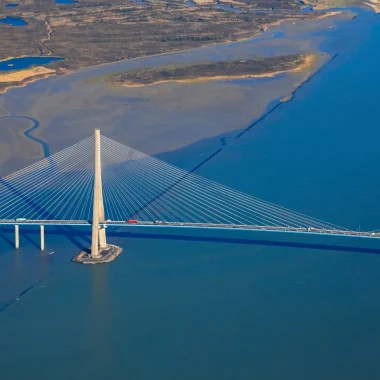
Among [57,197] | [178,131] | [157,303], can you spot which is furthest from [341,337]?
[178,131]

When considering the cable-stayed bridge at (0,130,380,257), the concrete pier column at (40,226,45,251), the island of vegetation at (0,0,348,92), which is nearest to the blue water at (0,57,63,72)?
the island of vegetation at (0,0,348,92)

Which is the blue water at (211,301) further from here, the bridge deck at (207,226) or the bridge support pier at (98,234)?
the bridge deck at (207,226)

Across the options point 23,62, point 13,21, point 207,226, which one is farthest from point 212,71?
point 207,226

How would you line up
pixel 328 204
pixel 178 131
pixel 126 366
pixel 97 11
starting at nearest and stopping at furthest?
pixel 126 366 → pixel 328 204 → pixel 178 131 → pixel 97 11

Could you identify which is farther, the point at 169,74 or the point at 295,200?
the point at 169,74

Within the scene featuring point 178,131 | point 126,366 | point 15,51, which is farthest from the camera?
point 15,51

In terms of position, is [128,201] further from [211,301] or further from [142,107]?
[142,107]

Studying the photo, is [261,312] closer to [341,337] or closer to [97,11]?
[341,337]
